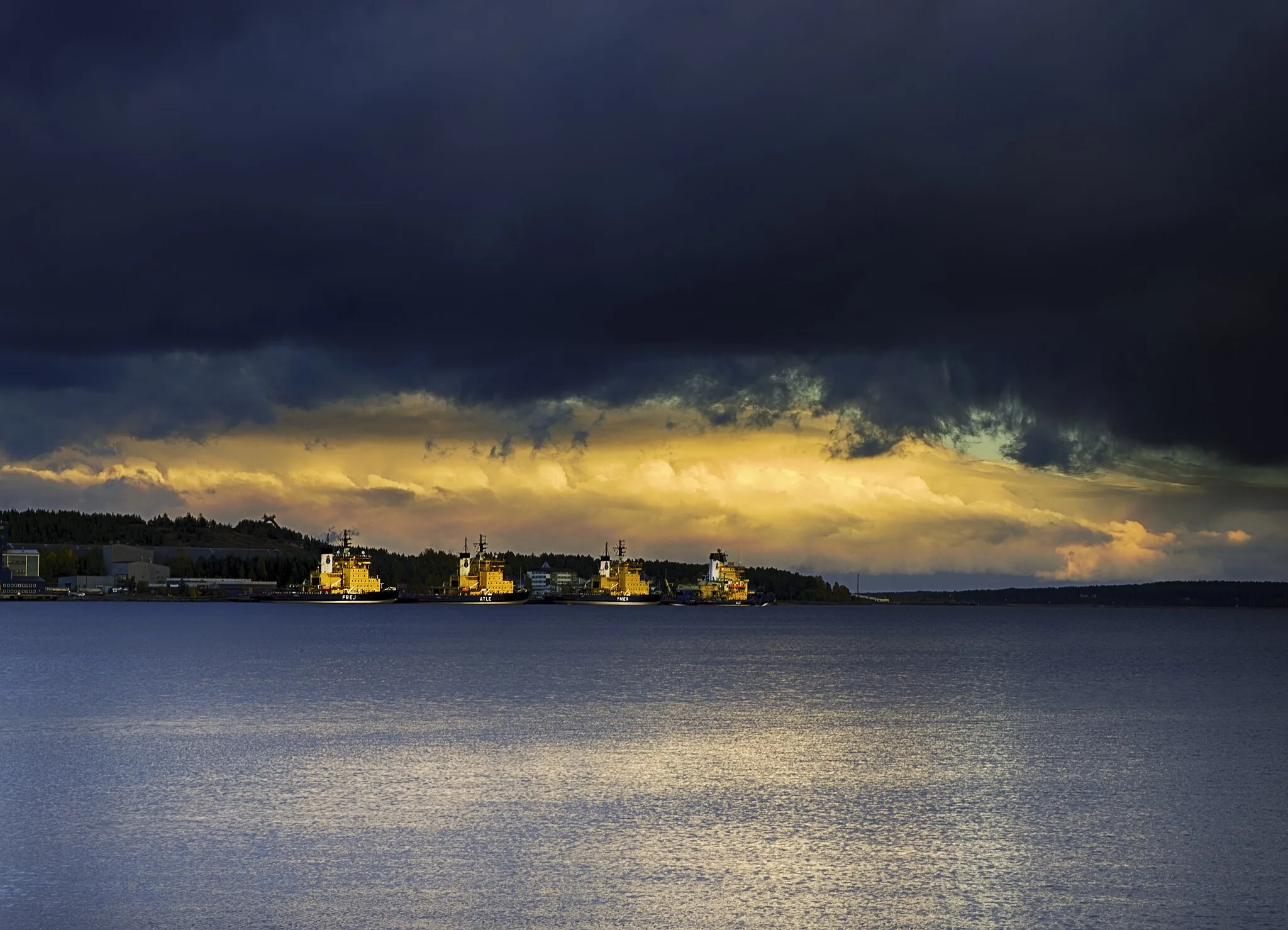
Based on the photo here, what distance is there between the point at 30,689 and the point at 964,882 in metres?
71.6

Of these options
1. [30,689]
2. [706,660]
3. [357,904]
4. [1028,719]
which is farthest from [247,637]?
[357,904]

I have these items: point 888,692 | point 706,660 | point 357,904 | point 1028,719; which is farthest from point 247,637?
point 357,904

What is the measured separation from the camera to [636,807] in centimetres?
4069

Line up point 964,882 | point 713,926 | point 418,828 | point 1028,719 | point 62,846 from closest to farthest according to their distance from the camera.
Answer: point 713,926
point 964,882
point 62,846
point 418,828
point 1028,719

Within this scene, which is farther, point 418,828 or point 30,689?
point 30,689

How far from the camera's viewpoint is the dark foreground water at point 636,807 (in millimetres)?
28625

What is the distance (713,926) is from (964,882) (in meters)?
7.49

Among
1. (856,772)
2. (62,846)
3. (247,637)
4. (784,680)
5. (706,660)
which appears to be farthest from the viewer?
(247,637)

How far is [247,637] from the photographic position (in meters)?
176

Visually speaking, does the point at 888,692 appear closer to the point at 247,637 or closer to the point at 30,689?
the point at 30,689

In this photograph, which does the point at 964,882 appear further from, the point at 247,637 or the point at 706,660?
the point at 247,637

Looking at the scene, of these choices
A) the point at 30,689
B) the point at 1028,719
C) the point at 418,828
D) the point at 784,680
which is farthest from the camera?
the point at 784,680

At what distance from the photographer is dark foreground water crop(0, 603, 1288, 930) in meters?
28.6

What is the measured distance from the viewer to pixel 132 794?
42375mm
